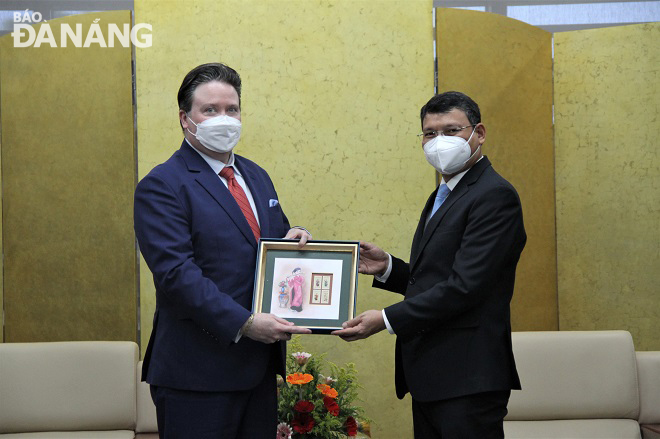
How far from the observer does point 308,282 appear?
2828 millimetres

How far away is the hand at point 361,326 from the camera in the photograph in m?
2.77

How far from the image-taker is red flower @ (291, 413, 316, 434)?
12.1 ft

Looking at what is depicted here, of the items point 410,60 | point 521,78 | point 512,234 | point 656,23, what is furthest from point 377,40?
point 512,234

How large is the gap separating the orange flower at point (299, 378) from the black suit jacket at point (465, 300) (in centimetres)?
94

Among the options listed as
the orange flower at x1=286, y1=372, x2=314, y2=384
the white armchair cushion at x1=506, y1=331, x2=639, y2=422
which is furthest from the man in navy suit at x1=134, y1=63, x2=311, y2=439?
the white armchair cushion at x1=506, y1=331, x2=639, y2=422

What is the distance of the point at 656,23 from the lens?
16.4ft

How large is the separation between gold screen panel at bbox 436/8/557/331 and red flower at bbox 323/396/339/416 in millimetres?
1683

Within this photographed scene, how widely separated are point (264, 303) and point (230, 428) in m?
0.42

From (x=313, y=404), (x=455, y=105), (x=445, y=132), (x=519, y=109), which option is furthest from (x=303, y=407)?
(x=519, y=109)

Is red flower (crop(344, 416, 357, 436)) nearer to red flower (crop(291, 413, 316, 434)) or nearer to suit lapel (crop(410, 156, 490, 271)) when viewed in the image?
red flower (crop(291, 413, 316, 434))

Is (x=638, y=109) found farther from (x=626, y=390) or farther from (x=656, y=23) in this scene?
(x=626, y=390)

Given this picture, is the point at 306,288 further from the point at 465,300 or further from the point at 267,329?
the point at 465,300

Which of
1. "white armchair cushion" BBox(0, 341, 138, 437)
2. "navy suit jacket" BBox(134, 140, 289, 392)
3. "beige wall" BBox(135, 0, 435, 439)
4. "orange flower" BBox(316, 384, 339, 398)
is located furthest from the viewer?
"beige wall" BBox(135, 0, 435, 439)

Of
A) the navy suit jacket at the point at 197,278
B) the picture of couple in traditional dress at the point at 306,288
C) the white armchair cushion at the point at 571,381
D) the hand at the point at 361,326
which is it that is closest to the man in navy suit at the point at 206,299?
the navy suit jacket at the point at 197,278
